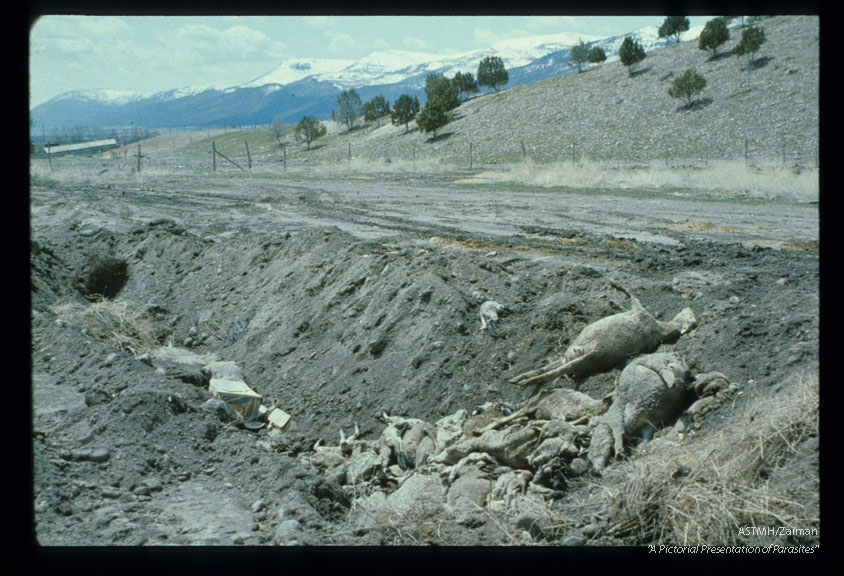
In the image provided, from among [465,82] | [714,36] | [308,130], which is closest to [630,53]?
[714,36]

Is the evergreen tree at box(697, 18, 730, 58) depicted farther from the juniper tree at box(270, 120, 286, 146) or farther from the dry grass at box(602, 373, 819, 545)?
the dry grass at box(602, 373, 819, 545)

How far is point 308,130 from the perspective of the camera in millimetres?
46688

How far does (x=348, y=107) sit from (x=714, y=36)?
25.4 metres

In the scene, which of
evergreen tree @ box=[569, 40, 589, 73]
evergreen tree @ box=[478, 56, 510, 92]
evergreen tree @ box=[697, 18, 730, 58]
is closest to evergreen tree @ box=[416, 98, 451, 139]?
evergreen tree @ box=[478, 56, 510, 92]

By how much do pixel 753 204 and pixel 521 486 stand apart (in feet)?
40.3

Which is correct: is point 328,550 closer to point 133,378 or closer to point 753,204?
point 133,378

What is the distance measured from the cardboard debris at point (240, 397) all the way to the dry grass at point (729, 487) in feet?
13.9

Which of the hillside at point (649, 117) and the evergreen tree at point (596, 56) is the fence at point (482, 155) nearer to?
the hillside at point (649, 117)

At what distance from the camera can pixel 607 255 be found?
9.16m

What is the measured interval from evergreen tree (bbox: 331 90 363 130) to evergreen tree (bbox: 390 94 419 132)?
457 cm

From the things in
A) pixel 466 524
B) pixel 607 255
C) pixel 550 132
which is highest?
pixel 550 132

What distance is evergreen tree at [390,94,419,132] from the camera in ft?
150

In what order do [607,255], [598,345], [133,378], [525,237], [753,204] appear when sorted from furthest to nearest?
[753,204] → [525,237] → [607,255] → [133,378] → [598,345]

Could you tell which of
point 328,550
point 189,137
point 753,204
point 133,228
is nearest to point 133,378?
point 328,550
